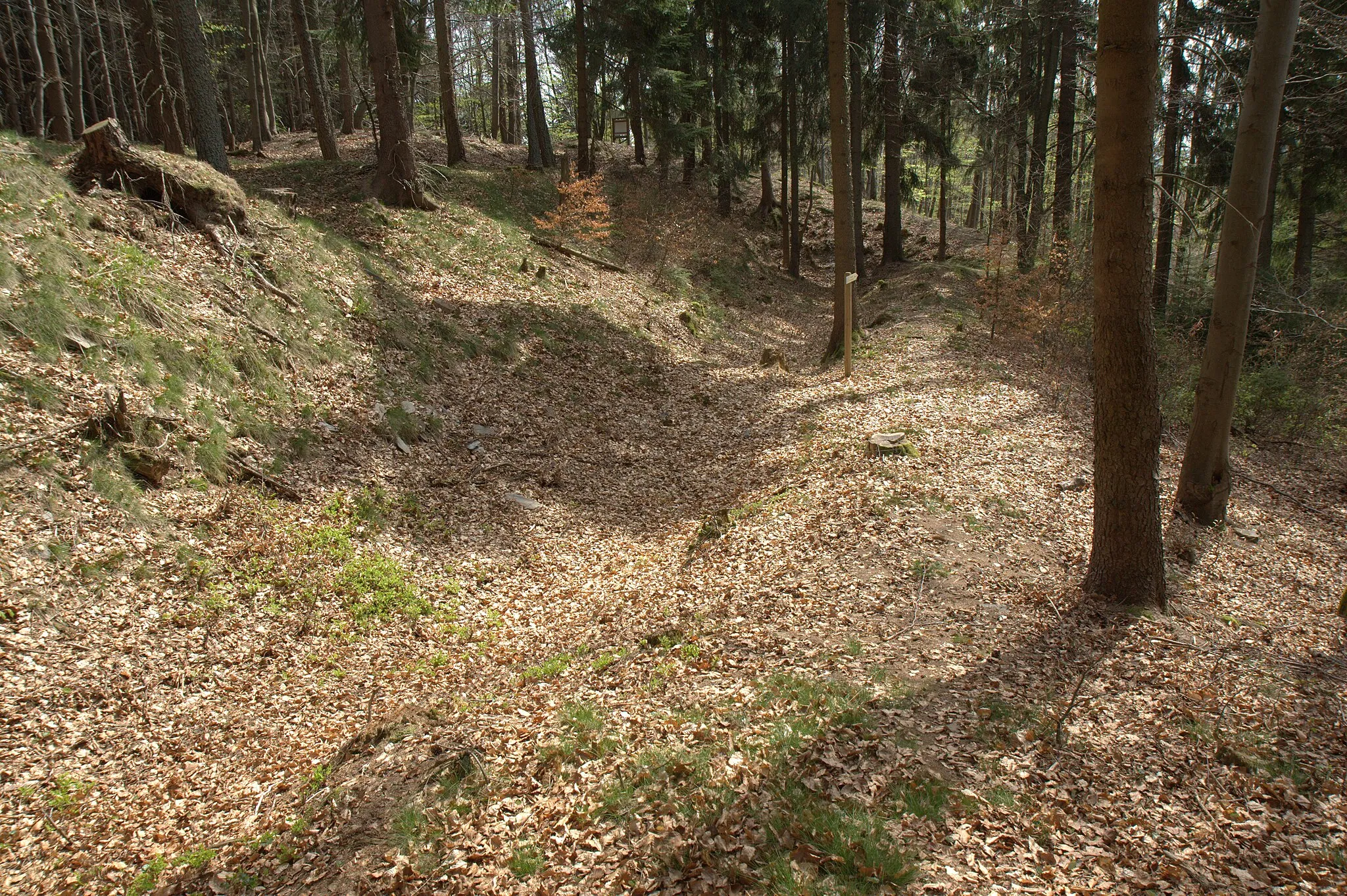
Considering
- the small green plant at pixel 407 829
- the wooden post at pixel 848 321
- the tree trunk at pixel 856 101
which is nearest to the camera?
the small green plant at pixel 407 829

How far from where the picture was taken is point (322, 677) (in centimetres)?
639

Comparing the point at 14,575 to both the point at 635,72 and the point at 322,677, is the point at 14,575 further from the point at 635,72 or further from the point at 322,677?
the point at 635,72

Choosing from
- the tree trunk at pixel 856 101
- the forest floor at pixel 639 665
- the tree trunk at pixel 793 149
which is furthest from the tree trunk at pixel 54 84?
the tree trunk at pixel 793 149

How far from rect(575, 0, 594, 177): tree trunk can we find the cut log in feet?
46.0

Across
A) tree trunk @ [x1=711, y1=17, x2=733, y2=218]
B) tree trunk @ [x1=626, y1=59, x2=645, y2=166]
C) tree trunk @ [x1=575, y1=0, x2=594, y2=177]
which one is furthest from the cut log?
tree trunk @ [x1=711, y1=17, x2=733, y2=218]

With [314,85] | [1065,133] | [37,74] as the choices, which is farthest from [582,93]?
[1065,133]

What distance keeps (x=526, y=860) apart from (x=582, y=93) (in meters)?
23.2

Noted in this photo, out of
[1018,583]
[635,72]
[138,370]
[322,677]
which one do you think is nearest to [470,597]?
[322,677]

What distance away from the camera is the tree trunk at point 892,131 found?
79.1 ft

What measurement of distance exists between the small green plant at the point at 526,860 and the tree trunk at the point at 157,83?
1476 cm

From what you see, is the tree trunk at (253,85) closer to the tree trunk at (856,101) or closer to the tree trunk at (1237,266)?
the tree trunk at (856,101)

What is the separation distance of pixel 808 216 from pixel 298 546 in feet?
95.6

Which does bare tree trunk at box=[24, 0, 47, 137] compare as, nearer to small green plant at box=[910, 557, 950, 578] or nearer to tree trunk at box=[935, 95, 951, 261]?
small green plant at box=[910, 557, 950, 578]

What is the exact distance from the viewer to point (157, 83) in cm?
1352
